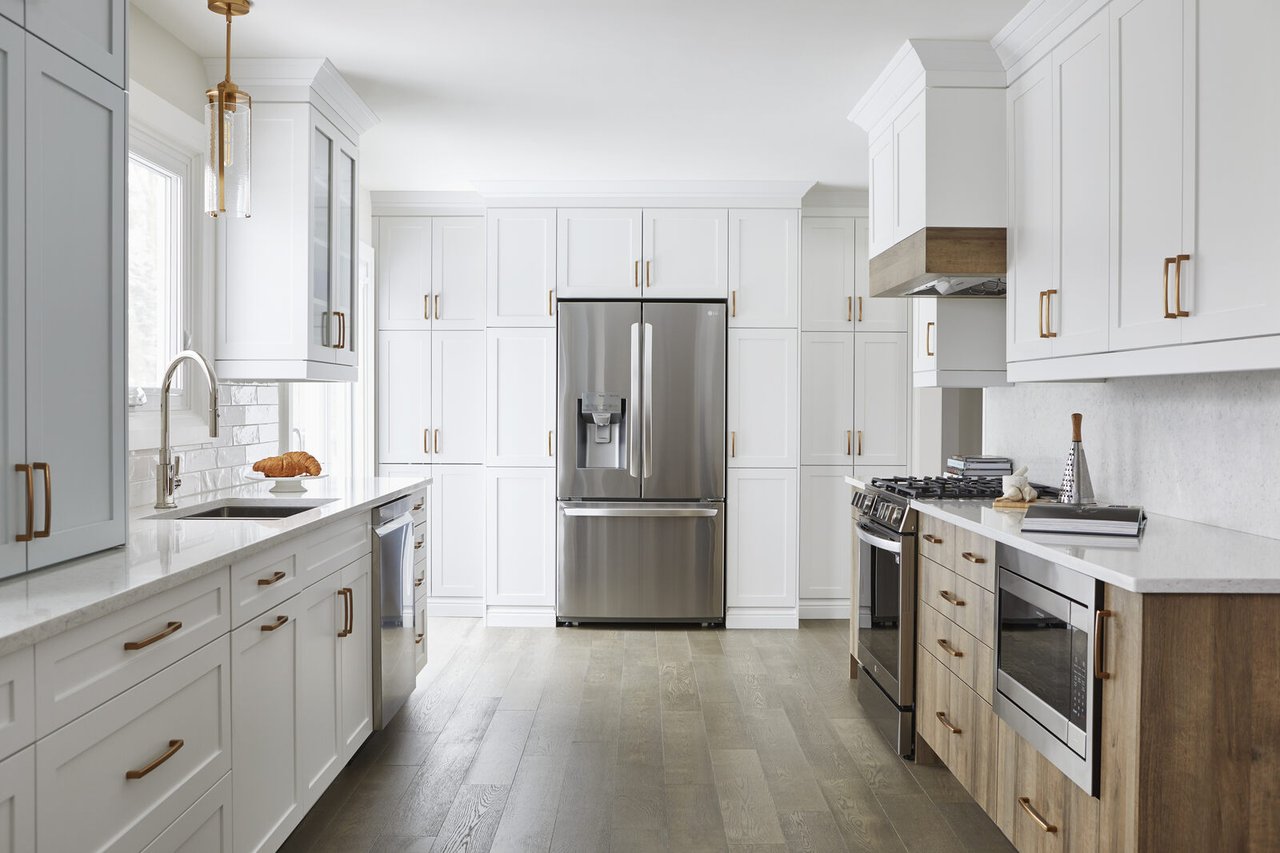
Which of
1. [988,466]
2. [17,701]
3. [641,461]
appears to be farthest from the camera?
[641,461]

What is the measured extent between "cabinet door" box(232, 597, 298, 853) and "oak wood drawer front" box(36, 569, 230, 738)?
0.17 metres

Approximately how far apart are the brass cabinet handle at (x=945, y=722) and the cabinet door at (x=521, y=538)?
8.71 feet

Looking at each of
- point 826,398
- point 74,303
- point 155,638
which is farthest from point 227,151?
point 826,398

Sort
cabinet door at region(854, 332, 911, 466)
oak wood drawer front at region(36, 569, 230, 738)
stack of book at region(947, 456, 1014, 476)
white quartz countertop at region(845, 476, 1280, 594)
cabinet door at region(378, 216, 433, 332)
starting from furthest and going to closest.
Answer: cabinet door at region(378, 216, 433, 332) < cabinet door at region(854, 332, 911, 466) < stack of book at region(947, 456, 1014, 476) < white quartz countertop at region(845, 476, 1280, 594) < oak wood drawer front at region(36, 569, 230, 738)

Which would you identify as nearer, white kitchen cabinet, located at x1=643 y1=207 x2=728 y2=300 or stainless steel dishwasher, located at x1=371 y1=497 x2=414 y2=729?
stainless steel dishwasher, located at x1=371 y1=497 x2=414 y2=729

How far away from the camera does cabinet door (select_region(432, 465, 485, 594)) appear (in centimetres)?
532

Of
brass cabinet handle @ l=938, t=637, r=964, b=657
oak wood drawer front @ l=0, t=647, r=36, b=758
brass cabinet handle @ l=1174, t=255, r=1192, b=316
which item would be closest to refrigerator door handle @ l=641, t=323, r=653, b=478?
brass cabinet handle @ l=938, t=637, r=964, b=657

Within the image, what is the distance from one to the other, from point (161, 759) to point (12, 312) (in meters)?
0.89

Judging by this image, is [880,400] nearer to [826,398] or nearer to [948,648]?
[826,398]

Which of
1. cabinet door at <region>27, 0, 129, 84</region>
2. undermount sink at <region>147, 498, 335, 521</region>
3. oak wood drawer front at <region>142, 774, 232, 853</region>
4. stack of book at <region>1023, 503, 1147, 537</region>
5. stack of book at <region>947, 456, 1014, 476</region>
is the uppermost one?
cabinet door at <region>27, 0, 129, 84</region>

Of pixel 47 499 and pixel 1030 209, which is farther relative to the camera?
pixel 1030 209

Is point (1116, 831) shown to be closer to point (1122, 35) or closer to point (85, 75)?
point (1122, 35)

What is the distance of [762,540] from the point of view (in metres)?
5.08

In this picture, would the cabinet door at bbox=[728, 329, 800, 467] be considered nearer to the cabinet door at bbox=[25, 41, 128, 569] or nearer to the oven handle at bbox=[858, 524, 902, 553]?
the oven handle at bbox=[858, 524, 902, 553]
